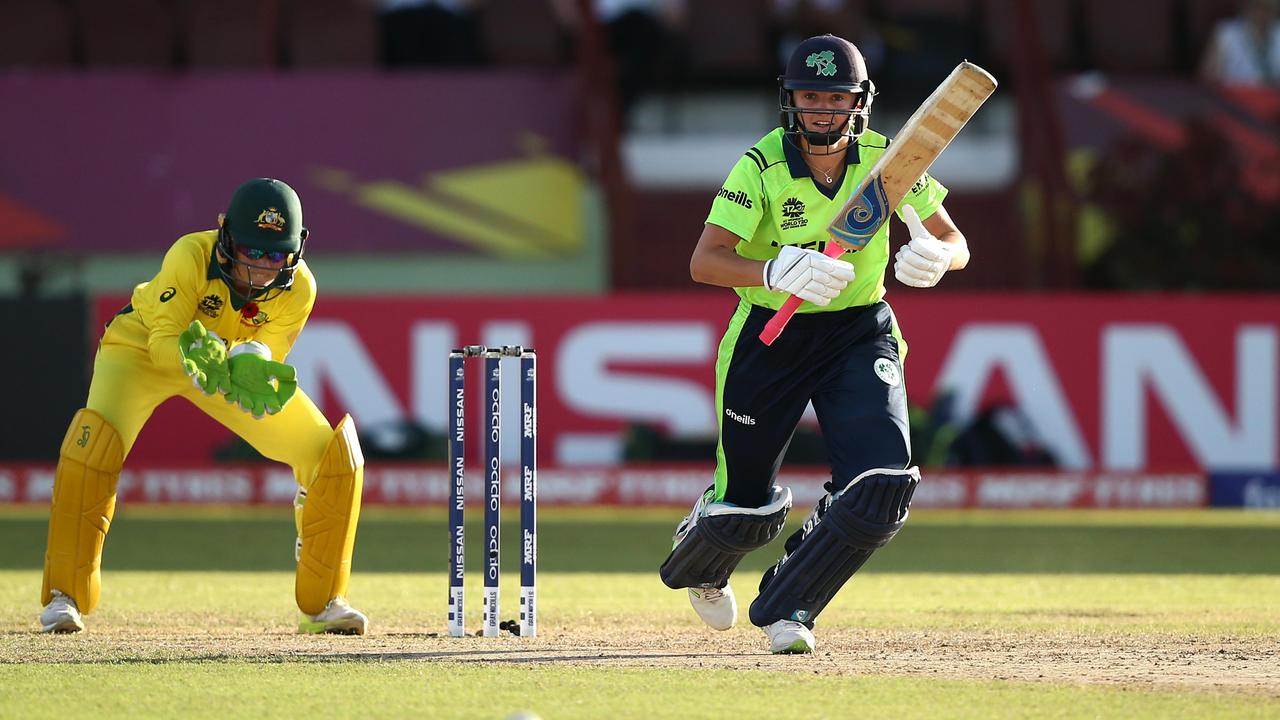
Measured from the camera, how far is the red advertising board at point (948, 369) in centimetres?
1096

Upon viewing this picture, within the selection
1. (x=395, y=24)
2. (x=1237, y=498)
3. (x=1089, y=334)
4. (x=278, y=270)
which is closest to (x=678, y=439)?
(x=1089, y=334)

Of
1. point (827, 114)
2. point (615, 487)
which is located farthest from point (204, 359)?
point (615, 487)

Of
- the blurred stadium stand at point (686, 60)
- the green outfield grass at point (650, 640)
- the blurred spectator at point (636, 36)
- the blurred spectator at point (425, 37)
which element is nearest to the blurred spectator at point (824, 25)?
the blurred stadium stand at point (686, 60)

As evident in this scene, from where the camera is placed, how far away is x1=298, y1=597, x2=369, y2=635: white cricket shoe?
227 inches

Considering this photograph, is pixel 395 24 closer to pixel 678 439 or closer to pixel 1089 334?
pixel 678 439

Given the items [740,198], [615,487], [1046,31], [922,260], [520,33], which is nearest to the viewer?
[922,260]

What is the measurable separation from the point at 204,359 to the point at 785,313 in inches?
65.9

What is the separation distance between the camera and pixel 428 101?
13.0 metres

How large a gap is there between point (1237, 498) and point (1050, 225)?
2.22 m

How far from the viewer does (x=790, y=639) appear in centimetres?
534

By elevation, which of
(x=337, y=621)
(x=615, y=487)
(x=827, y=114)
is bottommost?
(x=615, y=487)

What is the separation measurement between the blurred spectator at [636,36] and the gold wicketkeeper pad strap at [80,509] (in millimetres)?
7572

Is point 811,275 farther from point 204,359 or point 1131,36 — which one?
point 1131,36

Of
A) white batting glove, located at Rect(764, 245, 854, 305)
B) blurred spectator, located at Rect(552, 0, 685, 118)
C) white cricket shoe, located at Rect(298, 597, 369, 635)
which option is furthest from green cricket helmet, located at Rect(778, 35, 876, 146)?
blurred spectator, located at Rect(552, 0, 685, 118)
